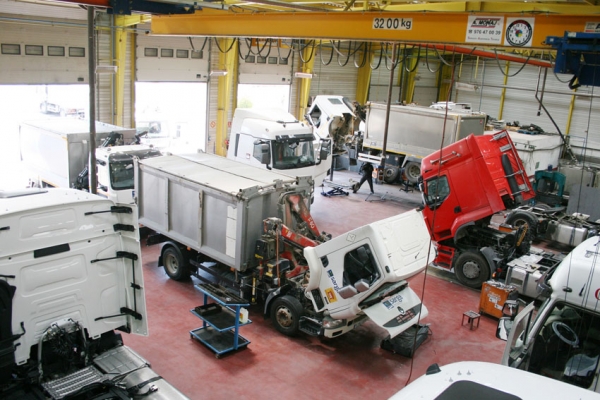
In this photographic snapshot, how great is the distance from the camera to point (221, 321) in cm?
843

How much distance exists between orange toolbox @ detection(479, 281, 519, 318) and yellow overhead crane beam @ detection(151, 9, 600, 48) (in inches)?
163

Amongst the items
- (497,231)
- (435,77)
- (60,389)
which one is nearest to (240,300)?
(60,389)

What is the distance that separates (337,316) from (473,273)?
430 centimetres

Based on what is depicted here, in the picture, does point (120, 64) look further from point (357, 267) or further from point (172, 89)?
point (357, 267)

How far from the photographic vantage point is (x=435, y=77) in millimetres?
30047

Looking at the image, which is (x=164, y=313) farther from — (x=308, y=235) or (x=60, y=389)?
(x=60, y=389)

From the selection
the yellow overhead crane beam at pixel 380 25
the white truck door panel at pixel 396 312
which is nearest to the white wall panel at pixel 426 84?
the yellow overhead crane beam at pixel 380 25

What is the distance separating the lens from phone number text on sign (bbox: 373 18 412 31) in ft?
30.1

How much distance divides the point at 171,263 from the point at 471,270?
601 centimetres

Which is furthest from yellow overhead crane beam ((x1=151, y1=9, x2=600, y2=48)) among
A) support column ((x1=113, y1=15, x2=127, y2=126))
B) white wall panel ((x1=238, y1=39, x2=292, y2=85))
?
white wall panel ((x1=238, y1=39, x2=292, y2=85))

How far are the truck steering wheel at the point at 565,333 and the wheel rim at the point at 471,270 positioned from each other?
16.4 ft

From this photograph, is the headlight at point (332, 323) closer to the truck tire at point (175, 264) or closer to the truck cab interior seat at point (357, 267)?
the truck cab interior seat at point (357, 267)

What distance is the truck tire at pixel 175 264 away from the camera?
407 inches

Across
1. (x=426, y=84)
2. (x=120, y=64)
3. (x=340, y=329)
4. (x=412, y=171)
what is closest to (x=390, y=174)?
(x=412, y=171)
